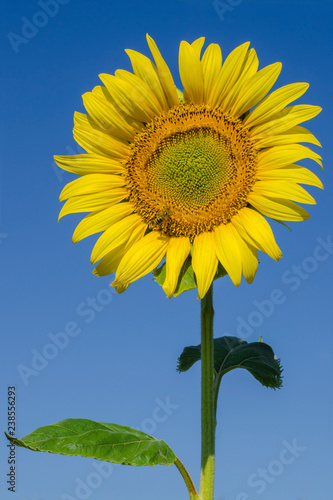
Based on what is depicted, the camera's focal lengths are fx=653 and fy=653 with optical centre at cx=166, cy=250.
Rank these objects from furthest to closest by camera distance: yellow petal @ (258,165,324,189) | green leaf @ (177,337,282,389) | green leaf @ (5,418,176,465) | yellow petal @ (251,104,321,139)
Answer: green leaf @ (177,337,282,389)
yellow petal @ (251,104,321,139)
yellow petal @ (258,165,324,189)
green leaf @ (5,418,176,465)

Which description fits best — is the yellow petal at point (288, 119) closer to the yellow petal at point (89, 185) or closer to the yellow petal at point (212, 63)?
the yellow petal at point (212, 63)

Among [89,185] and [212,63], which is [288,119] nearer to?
[212,63]

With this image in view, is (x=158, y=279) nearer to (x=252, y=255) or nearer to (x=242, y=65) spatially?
(x=252, y=255)

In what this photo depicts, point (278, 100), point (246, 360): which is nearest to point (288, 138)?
point (278, 100)

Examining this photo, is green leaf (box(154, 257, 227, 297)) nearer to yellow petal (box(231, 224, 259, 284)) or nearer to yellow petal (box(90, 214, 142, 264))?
yellow petal (box(231, 224, 259, 284))

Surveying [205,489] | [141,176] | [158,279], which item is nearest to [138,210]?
[141,176]

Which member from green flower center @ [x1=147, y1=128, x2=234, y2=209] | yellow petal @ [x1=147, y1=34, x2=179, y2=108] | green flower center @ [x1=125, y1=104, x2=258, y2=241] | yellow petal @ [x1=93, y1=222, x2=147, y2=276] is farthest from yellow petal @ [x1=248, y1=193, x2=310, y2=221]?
yellow petal @ [x1=147, y1=34, x2=179, y2=108]
